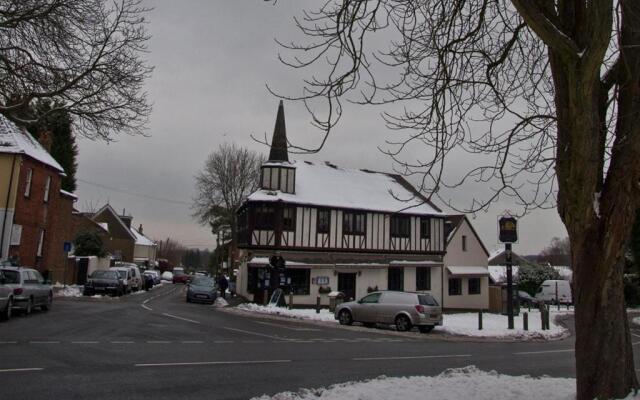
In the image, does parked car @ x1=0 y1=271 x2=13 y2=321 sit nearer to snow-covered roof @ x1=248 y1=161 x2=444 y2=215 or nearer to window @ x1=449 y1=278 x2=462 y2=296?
snow-covered roof @ x1=248 y1=161 x2=444 y2=215

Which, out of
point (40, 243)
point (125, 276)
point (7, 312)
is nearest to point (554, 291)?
point (125, 276)

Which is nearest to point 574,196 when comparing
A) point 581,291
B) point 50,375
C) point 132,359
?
point 581,291

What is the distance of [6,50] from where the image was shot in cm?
1266

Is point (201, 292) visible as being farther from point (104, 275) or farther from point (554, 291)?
point (554, 291)

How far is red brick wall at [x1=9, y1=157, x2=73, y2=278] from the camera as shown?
32341 millimetres

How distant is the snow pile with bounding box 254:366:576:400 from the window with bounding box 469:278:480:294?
122 feet

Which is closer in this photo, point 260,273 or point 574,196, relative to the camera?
point 574,196

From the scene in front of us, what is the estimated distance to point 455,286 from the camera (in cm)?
4403

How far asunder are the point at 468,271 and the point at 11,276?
109 feet

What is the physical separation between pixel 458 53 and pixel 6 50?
9.93 meters

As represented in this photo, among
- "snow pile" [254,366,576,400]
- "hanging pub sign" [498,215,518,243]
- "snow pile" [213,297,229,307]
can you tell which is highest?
"hanging pub sign" [498,215,518,243]

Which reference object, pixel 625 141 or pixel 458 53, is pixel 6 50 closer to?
pixel 458 53

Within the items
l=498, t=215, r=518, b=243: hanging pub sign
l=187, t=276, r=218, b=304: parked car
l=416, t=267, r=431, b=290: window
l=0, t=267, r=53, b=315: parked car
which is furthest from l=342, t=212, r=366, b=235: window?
l=0, t=267, r=53, b=315: parked car

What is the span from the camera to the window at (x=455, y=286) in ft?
144
